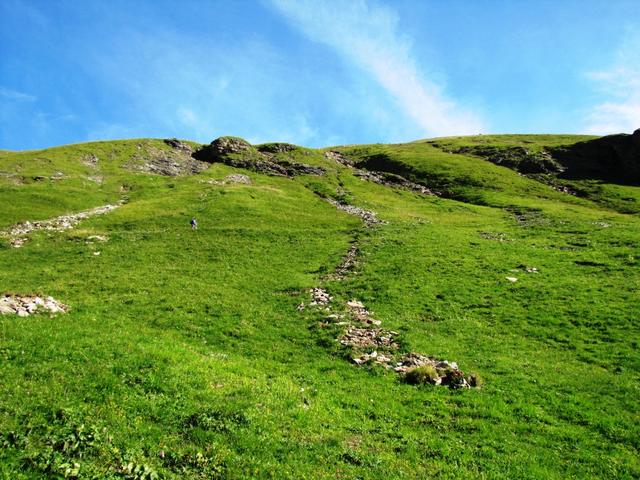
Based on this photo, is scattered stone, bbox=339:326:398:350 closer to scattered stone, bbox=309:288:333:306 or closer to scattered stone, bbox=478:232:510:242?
scattered stone, bbox=309:288:333:306

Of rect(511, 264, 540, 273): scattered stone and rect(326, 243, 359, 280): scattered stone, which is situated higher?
rect(326, 243, 359, 280): scattered stone

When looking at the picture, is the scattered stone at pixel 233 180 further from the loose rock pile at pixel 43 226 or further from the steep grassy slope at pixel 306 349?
the loose rock pile at pixel 43 226

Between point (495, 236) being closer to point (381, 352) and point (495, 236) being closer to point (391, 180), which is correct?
point (381, 352)

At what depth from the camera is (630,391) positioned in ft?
65.4

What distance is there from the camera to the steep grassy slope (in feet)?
43.6

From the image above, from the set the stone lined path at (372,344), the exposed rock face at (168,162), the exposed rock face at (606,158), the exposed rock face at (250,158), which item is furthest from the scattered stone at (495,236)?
the exposed rock face at (168,162)

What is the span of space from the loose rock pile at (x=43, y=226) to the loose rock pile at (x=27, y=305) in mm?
27506

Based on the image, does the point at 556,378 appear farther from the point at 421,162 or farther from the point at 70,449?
the point at 421,162

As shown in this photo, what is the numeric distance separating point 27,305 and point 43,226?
38.3m

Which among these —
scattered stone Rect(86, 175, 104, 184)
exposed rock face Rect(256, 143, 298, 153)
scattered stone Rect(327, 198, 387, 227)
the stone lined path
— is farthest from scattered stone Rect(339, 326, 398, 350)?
exposed rock face Rect(256, 143, 298, 153)

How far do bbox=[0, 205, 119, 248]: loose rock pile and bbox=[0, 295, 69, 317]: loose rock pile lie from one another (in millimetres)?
27506

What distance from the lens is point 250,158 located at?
4651 inches

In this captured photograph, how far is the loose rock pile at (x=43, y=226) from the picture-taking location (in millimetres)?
49756

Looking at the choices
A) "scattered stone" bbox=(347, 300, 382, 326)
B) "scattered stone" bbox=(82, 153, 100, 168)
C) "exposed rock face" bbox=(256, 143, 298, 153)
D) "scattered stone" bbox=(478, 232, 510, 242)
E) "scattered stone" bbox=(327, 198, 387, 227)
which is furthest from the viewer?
"exposed rock face" bbox=(256, 143, 298, 153)
